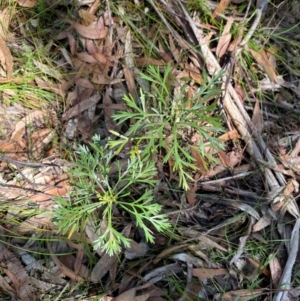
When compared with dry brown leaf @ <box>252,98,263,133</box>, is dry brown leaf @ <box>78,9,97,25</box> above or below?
above

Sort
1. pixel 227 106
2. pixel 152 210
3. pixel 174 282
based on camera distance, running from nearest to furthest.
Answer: pixel 152 210 → pixel 174 282 → pixel 227 106

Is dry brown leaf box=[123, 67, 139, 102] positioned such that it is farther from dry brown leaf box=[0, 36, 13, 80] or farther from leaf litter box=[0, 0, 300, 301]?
dry brown leaf box=[0, 36, 13, 80]

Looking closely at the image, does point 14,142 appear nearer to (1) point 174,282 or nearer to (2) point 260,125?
(1) point 174,282

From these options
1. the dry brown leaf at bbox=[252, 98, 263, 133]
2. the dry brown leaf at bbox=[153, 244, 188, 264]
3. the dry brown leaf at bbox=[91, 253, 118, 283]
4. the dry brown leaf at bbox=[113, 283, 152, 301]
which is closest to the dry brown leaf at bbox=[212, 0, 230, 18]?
the dry brown leaf at bbox=[252, 98, 263, 133]

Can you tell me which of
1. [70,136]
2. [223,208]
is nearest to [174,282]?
[223,208]

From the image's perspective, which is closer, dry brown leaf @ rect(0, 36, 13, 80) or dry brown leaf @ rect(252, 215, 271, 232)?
→ dry brown leaf @ rect(252, 215, 271, 232)

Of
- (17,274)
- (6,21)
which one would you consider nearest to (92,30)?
(6,21)
